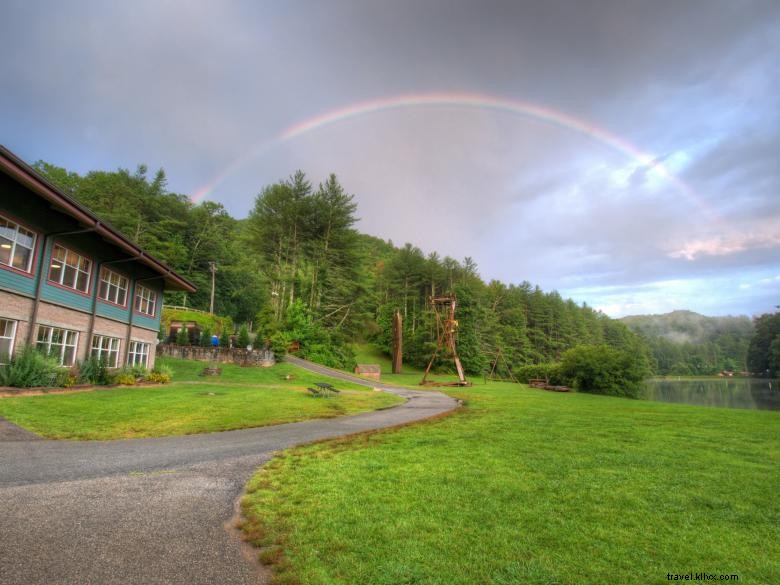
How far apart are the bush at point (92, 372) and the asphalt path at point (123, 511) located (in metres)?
9.52

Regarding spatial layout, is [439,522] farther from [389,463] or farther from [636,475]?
[636,475]

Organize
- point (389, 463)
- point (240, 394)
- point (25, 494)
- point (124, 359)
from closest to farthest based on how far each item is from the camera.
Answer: point (25, 494) → point (389, 463) → point (240, 394) → point (124, 359)

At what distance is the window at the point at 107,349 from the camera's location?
67.2 feet

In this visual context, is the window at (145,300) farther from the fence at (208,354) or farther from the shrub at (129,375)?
the fence at (208,354)

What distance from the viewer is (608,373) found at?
34.6m

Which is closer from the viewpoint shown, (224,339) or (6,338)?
(6,338)

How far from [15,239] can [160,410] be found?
931cm

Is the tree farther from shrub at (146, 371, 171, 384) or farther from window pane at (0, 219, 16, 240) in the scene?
window pane at (0, 219, 16, 240)

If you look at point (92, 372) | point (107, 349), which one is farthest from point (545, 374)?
point (92, 372)

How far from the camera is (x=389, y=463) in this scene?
22.8 ft

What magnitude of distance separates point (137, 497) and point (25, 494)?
4.37ft

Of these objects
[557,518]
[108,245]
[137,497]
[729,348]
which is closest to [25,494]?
[137,497]

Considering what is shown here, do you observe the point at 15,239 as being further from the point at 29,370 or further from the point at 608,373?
the point at 608,373

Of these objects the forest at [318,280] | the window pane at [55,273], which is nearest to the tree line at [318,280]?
the forest at [318,280]
